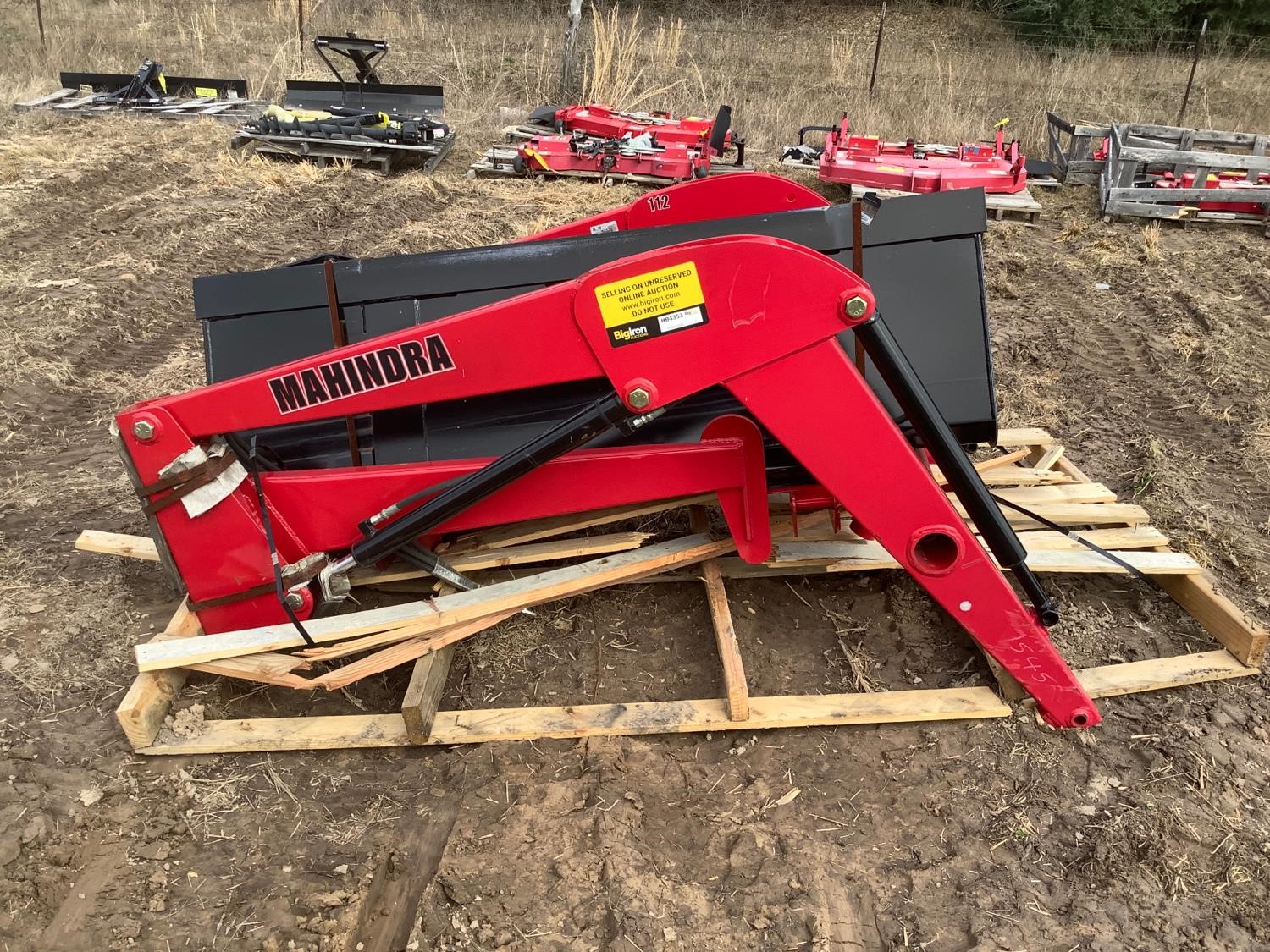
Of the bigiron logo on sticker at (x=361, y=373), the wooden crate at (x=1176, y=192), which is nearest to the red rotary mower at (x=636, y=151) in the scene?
the wooden crate at (x=1176, y=192)

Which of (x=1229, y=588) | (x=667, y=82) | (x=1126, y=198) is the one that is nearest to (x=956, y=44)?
(x=667, y=82)

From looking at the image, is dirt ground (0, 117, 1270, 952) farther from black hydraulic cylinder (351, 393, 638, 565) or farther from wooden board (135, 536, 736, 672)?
black hydraulic cylinder (351, 393, 638, 565)

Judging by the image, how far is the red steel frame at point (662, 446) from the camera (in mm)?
2562

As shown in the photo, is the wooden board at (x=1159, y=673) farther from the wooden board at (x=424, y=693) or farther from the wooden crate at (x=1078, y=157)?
the wooden crate at (x=1078, y=157)

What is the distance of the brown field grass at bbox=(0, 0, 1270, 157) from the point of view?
47.3 feet

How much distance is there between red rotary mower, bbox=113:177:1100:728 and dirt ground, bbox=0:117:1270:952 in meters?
0.44

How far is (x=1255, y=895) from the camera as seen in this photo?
2.64 m

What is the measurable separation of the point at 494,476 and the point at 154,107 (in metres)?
14.0

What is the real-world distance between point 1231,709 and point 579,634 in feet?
8.39

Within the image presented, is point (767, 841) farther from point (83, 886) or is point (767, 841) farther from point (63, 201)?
point (63, 201)

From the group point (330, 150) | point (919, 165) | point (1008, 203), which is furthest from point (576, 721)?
point (330, 150)

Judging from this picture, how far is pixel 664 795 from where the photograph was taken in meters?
2.96

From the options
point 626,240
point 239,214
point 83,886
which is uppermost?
point 626,240

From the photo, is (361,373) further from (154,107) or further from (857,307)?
(154,107)
